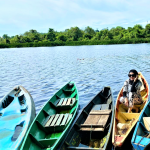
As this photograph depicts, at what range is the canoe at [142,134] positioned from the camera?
5535mm

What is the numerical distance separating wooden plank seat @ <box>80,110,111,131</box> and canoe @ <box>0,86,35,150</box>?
231 centimetres

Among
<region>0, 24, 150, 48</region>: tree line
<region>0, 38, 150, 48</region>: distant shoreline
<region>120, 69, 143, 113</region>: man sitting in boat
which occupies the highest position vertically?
<region>0, 24, 150, 48</region>: tree line

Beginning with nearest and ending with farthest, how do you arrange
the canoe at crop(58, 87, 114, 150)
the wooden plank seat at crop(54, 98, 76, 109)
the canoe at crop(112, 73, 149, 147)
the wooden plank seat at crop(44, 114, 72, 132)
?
the canoe at crop(112, 73, 149, 147)
the canoe at crop(58, 87, 114, 150)
the wooden plank seat at crop(44, 114, 72, 132)
the wooden plank seat at crop(54, 98, 76, 109)

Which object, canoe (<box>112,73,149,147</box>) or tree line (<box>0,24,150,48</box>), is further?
tree line (<box>0,24,150,48</box>)

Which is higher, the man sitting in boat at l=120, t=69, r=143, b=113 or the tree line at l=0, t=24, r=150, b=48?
the tree line at l=0, t=24, r=150, b=48

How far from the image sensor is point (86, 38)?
92812mm

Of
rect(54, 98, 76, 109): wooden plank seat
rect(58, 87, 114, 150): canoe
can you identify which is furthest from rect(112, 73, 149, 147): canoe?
rect(54, 98, 76, 109): wooden plank seat

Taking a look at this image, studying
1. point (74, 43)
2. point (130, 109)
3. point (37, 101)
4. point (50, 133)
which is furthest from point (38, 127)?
point (74, 43)

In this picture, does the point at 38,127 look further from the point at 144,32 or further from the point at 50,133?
the point at 144,32

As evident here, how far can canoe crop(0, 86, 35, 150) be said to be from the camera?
21.7 feet

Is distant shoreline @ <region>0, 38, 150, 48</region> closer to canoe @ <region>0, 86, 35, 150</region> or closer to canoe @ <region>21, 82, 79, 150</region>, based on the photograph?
canoe @ <region>21, 82, 79, 150</region>

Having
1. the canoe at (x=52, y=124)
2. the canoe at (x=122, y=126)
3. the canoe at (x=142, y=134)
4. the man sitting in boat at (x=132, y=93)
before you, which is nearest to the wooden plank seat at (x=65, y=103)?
the canoe at (x=52, y=124)

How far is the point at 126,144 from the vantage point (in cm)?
643

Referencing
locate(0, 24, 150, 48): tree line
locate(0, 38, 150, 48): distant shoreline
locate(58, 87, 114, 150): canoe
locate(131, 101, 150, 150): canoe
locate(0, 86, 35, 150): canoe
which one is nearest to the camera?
locate(131, 101, 150, 150): canoe
